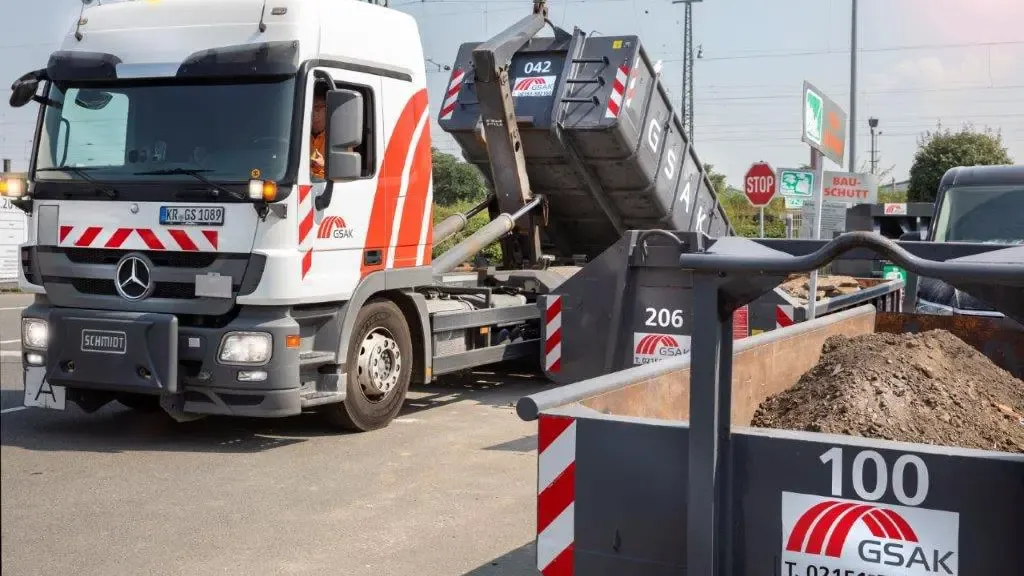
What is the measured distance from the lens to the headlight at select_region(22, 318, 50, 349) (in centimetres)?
756

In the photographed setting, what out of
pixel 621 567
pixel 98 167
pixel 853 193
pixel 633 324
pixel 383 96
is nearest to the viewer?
pixel 621 567

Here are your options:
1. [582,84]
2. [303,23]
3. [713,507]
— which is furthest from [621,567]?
[582,84]

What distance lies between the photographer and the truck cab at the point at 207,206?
7129 mm

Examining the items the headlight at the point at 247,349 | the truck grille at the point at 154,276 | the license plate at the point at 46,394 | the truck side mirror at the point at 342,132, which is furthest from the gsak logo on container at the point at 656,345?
the license plate at the point at 46,394

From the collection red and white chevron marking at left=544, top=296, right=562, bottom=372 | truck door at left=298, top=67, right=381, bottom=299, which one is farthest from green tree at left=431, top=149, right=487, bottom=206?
truck door at left=298, top=67, right=381, bottom=299

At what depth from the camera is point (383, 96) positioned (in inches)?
320

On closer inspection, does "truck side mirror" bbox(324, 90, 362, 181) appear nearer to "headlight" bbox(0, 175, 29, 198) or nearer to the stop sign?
"headlight" bbox(0, 175, 29, 198)

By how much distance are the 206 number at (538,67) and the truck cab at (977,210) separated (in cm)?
409

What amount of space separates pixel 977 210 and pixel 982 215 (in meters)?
0.09

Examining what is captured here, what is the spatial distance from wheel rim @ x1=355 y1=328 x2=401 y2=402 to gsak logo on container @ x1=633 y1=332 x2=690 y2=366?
194 cm

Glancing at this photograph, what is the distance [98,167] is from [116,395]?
169 centimetres

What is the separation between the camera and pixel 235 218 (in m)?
7.14

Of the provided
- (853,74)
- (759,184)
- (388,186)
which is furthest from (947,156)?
(388,186)

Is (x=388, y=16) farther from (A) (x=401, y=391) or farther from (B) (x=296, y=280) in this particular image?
(A) (x=401, y=391)
